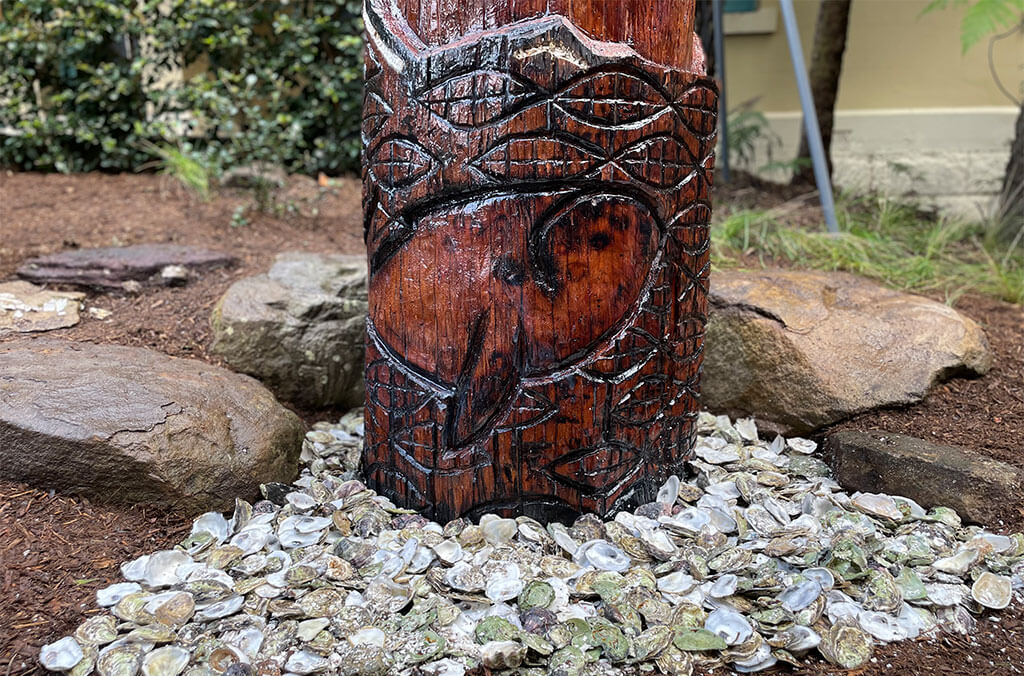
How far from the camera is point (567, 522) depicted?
5.71 ft

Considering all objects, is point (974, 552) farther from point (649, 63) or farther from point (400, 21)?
point (400, 21)

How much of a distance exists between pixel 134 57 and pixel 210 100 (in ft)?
2.78

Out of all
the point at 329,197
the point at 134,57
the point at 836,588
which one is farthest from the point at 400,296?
the point at 134,57

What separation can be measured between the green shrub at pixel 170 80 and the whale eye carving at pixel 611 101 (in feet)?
9.57

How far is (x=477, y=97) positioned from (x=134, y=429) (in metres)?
1.05

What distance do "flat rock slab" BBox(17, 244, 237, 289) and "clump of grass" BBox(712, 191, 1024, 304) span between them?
82.9 inches

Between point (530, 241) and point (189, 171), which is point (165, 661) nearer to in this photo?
point (530, 241)

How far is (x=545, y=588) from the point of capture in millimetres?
1490

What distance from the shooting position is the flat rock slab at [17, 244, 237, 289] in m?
2.69

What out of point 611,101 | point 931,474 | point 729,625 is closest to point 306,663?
point 729,625

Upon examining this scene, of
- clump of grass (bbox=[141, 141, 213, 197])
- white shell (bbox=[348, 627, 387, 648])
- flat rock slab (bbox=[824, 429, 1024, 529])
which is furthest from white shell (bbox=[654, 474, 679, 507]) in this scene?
clump of grass (bbox=[141, 141, 213, 197])

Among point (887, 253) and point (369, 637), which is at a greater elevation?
point (887, 253)

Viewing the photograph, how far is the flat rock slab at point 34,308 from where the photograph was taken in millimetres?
2270

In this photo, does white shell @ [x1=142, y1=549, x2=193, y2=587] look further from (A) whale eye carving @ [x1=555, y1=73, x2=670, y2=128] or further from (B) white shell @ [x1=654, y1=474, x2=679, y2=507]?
(A) whale eye carving @ [x1=555, y1=73, x2=670, y2=128]
